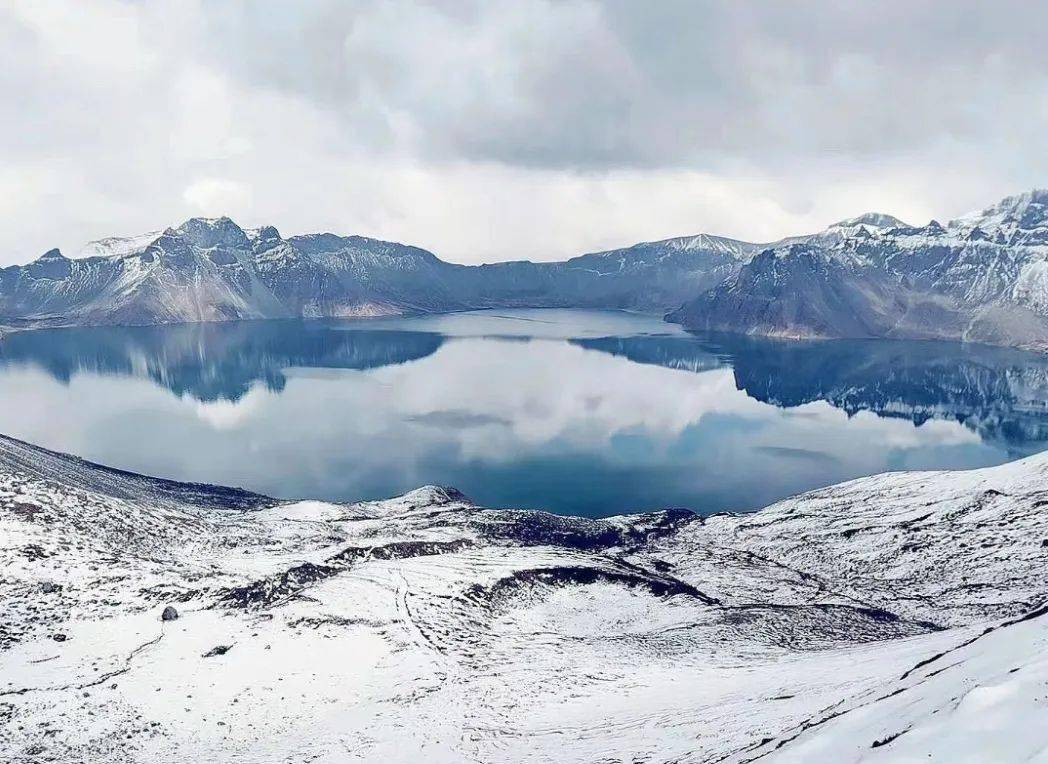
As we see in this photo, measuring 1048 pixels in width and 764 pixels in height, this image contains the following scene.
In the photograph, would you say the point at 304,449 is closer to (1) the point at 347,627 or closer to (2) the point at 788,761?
(1) the point at 347,627

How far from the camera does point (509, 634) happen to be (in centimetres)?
4253

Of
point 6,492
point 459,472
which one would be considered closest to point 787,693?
point 6,492

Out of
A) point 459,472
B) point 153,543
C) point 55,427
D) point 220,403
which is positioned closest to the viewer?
point 153,543

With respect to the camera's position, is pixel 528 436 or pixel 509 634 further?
pixel 528 436

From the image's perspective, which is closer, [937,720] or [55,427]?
[937,720]

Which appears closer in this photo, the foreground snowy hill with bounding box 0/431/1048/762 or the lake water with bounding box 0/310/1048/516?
the foreground snowy hill with bounding box 0/431/1048/762

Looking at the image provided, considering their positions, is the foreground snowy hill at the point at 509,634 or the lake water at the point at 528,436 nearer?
the foreground snowy hill at the point at 509,634

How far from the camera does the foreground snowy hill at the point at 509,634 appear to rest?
25.5 meters

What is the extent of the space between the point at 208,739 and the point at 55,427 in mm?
141374

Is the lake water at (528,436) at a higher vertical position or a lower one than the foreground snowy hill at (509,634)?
lower

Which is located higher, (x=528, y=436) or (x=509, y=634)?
(x=509, y=634)

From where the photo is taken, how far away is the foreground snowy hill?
25516 mm

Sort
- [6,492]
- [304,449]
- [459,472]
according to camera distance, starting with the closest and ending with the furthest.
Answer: [6,492] < [459,472] < [304,449]

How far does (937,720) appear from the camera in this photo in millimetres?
16734
